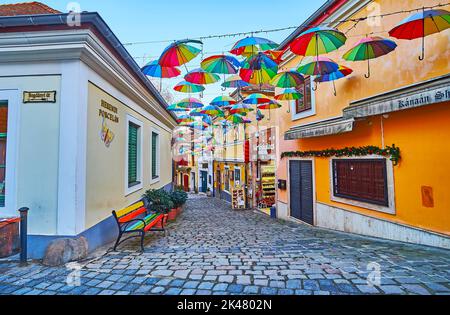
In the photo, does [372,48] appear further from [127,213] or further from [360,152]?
[127,213]

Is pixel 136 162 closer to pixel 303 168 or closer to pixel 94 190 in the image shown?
pixel 94 190

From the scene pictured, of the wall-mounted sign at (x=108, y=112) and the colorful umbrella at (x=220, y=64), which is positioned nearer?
the wall-mounted sign at (x=108, y=112)

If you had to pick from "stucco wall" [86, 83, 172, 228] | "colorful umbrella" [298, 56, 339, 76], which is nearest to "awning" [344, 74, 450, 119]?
"colorful umbrella" [298, 56, 339, 76]

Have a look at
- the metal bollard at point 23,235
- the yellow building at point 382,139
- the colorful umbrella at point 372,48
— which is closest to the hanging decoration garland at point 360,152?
the yellow building at point 382,139

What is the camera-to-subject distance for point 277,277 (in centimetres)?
295

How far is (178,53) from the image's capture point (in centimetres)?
493

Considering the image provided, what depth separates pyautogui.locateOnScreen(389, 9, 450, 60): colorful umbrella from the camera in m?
3.68

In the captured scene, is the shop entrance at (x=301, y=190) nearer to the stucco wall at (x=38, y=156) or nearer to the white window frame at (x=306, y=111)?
the white window frame at (x=306, y=111)

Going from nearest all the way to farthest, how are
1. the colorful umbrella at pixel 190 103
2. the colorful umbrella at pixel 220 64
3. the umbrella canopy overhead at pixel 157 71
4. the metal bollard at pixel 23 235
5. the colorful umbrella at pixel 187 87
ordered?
the metal bollard at pixel 23 235, the colorful umbrella at pixel 220 64, the umbrella canopy overhead at pixel 157 71, the colorful umbrella at pixel 187 87, the colorful umbrella at pixel 190 103

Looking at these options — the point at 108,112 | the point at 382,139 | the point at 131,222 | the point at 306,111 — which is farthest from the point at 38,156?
the point at 306,111

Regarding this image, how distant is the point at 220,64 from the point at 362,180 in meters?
4.58

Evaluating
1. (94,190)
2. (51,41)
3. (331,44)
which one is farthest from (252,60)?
(94,190)

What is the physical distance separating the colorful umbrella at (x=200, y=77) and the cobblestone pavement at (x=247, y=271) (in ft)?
14.1

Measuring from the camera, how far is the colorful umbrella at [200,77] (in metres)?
6.30
